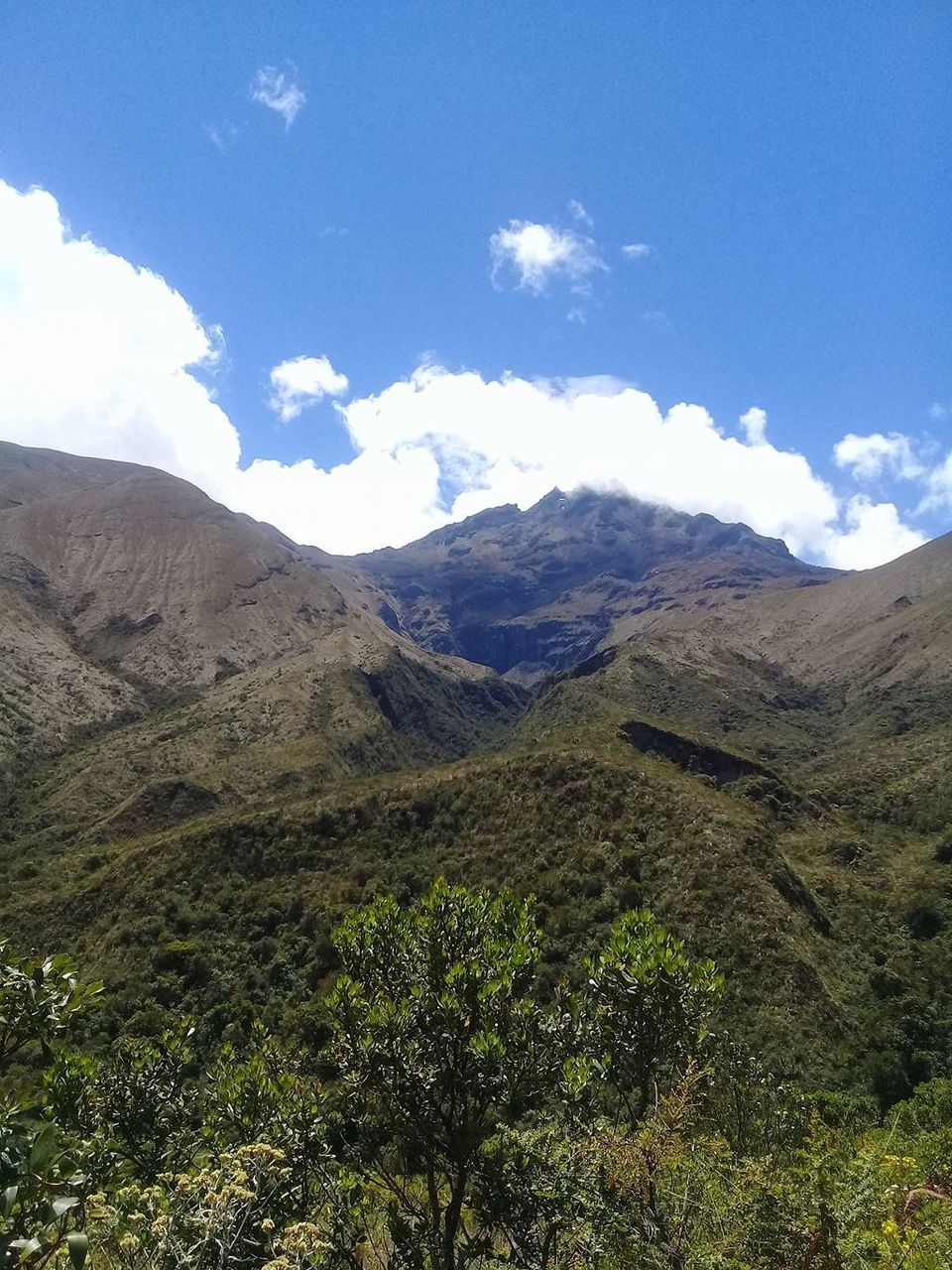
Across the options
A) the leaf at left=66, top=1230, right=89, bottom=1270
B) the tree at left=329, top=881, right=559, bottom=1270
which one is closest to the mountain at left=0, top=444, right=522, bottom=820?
the tree at left=329, top=881, right=559, bottom=1270

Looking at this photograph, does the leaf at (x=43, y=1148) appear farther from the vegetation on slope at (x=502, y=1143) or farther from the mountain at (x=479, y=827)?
the mountain at (x=479, y=827)

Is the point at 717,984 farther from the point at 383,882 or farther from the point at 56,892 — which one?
the point at 56,892

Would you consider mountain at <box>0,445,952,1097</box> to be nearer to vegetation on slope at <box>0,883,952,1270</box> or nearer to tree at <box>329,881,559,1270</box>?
vegetation on slope at <box>0,883,952,1270</box>

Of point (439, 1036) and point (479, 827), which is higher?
point (439, 1036)

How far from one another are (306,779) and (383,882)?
47971mm

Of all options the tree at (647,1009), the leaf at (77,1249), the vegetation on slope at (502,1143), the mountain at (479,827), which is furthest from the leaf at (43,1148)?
the mountain at (479,827)

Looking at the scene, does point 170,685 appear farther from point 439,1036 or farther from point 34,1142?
point 34,1142

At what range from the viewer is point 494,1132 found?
10.2 metres

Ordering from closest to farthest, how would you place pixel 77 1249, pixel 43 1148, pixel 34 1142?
pixel 77 1249
pixel 43 1148
pixel 34 1142

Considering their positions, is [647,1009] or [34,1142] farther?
→ [647,1009]

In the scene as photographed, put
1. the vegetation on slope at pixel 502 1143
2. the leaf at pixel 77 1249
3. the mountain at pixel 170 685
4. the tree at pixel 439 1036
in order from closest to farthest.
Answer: the leaf at pixel 77 1249 → the vegetation on slope at pixel 502 1143 → the tree at pixel 439 1036 → the mountain at pixel 170 685

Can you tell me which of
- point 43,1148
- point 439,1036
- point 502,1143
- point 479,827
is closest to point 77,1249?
point 43,1148

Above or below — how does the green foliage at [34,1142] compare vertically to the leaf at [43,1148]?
below

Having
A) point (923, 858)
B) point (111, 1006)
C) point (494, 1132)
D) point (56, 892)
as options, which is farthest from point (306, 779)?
point (494, 1132)
